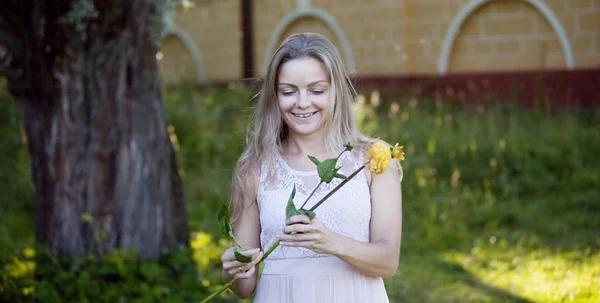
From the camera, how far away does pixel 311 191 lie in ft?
7.66

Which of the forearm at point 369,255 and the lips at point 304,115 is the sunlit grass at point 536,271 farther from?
the lips at point 304,115

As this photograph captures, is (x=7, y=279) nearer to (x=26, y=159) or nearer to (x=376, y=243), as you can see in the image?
(x=376, y=243)

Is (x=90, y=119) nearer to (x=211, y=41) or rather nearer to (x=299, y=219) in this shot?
(x=299, y=219)

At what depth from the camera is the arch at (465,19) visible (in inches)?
296

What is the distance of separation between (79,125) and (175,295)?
106cm

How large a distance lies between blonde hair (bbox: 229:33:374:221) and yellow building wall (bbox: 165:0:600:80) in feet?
12.9

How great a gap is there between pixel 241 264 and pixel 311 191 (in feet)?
1.07

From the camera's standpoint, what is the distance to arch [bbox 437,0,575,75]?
296 inches

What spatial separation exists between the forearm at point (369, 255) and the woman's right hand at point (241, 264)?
0.70ft

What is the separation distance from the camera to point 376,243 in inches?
88.0

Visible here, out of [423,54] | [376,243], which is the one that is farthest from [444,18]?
[376,243]

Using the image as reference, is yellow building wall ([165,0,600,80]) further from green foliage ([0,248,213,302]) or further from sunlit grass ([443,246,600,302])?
green foliage ([0,248,213,302])

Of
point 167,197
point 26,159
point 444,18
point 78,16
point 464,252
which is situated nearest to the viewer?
point 78,16

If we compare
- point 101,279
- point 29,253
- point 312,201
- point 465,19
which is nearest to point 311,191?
point 312,201
